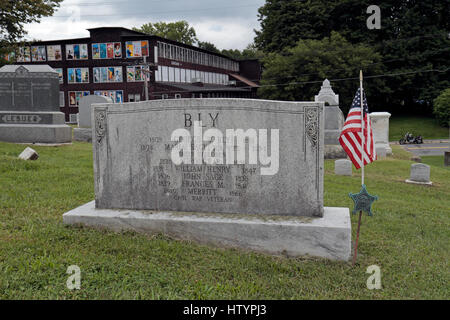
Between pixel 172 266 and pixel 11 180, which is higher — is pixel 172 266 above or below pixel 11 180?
below

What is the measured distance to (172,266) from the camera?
443 centimetres

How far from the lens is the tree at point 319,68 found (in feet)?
127

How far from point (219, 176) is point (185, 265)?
1.38 meters

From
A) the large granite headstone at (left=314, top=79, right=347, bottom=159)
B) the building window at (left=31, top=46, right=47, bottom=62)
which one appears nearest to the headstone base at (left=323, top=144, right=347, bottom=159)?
the large granite headstone at (left=314, top=79, right=347, bottom=159)

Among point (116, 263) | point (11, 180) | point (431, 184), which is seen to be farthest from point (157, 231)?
point (431, 184)

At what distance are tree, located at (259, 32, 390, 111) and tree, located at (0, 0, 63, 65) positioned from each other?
22519 mm

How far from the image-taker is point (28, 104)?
1412cm

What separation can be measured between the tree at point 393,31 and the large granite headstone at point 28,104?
32.8 metres

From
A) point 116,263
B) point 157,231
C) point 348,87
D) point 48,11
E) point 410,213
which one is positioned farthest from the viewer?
point 348,87

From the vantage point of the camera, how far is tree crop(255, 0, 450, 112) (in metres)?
41.8

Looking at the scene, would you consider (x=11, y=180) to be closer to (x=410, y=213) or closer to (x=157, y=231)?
(x=157, y=231)

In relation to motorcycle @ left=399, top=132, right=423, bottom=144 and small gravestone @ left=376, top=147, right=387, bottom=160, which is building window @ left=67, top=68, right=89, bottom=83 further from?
small gravestone @ left=376, top=147, right=387, bottom=160

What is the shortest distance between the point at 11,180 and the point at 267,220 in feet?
18.2
